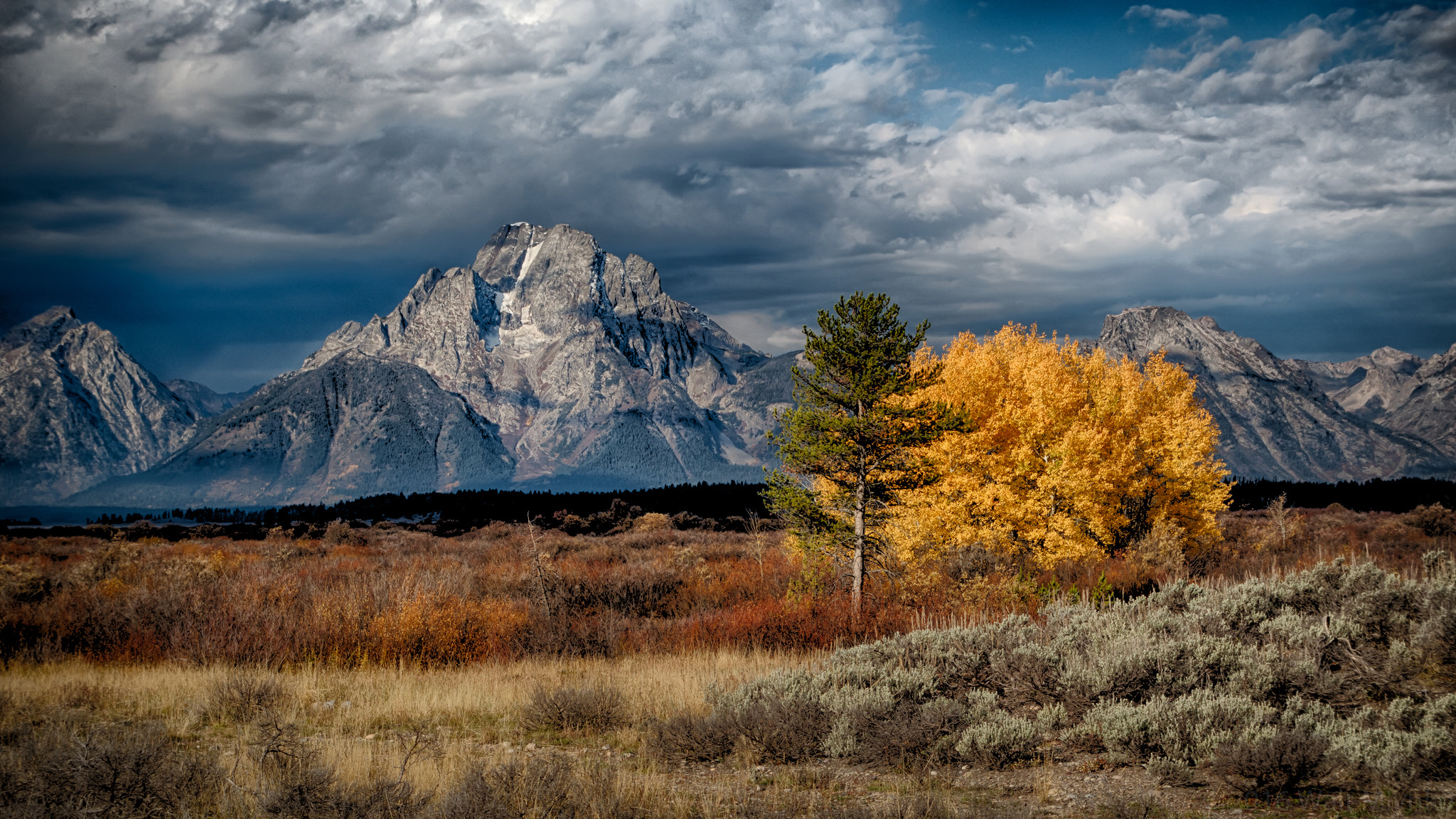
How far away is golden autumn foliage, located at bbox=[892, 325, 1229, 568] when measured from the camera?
71.9 ft

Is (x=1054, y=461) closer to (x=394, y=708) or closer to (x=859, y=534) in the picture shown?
(x=859, y=534)

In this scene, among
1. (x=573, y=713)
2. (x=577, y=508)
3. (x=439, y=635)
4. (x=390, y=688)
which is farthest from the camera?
(x=577, y=508)

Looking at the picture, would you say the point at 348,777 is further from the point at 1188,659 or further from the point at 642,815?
the point at 1188,659

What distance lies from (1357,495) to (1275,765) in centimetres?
11343

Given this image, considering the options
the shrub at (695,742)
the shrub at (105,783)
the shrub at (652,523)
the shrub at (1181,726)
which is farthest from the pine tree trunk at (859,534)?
the shrub at (652,523)

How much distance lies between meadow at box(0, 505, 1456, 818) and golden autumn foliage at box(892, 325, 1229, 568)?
3899mm

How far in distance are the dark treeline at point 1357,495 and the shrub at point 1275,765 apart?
74453 millimetres

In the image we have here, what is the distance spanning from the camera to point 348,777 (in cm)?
648

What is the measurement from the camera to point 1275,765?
5.75m

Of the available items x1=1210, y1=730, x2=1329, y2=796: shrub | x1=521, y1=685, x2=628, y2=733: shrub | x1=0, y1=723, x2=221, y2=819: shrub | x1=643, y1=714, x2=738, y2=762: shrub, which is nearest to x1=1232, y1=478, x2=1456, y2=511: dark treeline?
x1=1210, y1=730, x2=1329, y2=796: shrub

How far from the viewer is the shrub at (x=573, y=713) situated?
9.02 m

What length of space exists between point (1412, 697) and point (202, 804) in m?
10.8

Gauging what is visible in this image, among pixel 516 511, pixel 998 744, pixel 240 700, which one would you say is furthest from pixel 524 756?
pixel 516 511

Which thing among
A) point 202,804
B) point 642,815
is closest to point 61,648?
point 202,804
